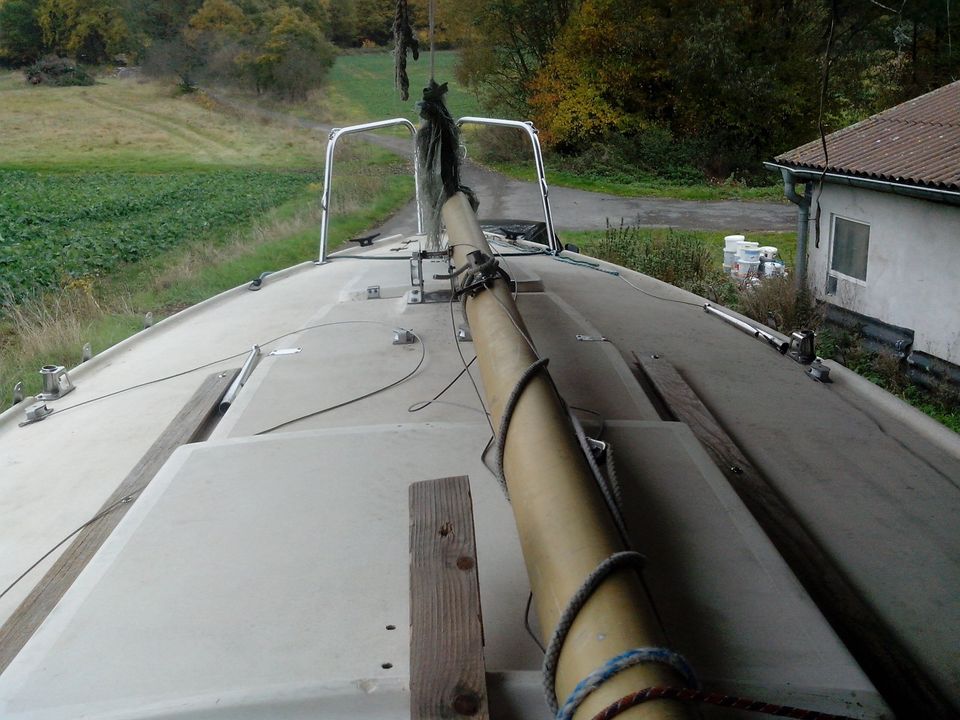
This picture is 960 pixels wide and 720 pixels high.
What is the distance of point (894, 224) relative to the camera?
11.6 meters

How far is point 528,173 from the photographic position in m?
30.1

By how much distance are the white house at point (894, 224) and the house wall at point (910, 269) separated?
0.01 metres

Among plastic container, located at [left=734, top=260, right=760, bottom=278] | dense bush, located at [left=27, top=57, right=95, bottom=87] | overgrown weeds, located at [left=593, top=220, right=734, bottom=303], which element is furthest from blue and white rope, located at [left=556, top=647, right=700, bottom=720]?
dense bush, located at [left=27, top=57, right=95, bottom=87]

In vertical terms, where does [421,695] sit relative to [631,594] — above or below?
below

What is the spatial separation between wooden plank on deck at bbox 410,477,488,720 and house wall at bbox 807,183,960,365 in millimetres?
10188

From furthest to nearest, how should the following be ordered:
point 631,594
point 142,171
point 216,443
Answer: point 142,171 → point 216,443 → point 631,594

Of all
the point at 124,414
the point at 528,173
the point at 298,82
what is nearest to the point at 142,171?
the point at 298,82

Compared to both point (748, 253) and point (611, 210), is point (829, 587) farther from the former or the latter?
point (611, 210)

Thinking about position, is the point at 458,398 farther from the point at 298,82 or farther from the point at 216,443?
the point at 298,82

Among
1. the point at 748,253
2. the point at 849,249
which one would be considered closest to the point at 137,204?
the point at 748,253

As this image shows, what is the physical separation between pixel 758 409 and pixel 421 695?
9.65 ft

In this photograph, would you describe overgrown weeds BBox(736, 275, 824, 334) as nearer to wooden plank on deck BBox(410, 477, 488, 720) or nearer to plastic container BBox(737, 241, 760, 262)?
plastic container BBox(737, 241, 760, 262)

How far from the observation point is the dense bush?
45250mm

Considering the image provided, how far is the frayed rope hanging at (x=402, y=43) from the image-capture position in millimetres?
5609
